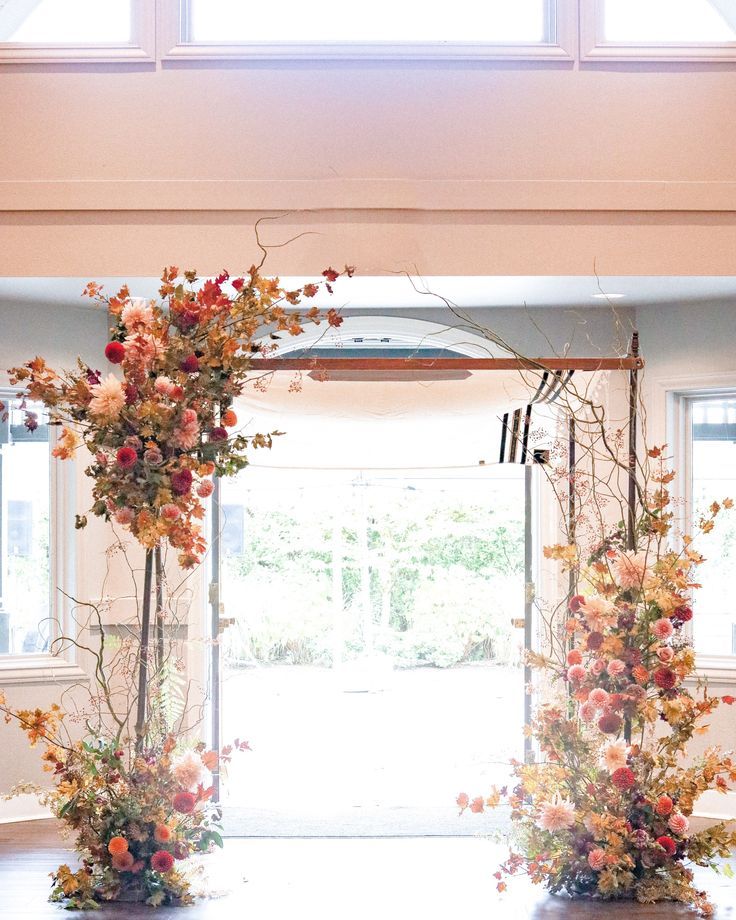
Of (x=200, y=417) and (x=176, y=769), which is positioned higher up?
(x=200, y=417)

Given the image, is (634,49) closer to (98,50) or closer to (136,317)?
(98,50)

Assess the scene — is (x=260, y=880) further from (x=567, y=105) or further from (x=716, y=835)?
(x=567, y=105)

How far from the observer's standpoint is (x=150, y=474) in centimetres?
369

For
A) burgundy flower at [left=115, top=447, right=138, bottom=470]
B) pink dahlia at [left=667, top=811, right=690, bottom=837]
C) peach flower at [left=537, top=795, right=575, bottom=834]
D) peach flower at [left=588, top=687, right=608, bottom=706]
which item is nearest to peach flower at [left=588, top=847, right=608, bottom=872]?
peach flower at [left=537, top=795, right=575, bottom=834]

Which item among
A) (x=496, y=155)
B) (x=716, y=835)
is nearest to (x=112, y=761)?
(x=716, y=835)

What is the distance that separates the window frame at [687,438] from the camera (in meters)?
5.64

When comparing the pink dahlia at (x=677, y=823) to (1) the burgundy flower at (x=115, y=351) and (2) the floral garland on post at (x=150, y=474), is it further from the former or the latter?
(1) the burgundy flower at (x=115, y=351)

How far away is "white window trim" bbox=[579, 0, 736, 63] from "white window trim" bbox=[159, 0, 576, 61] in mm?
65

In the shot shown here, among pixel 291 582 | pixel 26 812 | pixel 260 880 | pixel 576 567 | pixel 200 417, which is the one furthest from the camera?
pixel 291 582

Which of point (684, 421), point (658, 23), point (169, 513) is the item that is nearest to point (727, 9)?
point (658, 23)

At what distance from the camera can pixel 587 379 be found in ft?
16.2

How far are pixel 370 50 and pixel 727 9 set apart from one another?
1678 mm

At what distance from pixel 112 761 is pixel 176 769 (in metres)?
0.23

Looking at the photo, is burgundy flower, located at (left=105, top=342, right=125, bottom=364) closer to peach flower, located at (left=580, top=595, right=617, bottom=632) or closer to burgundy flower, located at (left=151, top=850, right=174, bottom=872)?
burgundy flower, located at (left=151, top=850, right=174, bottom=872)
